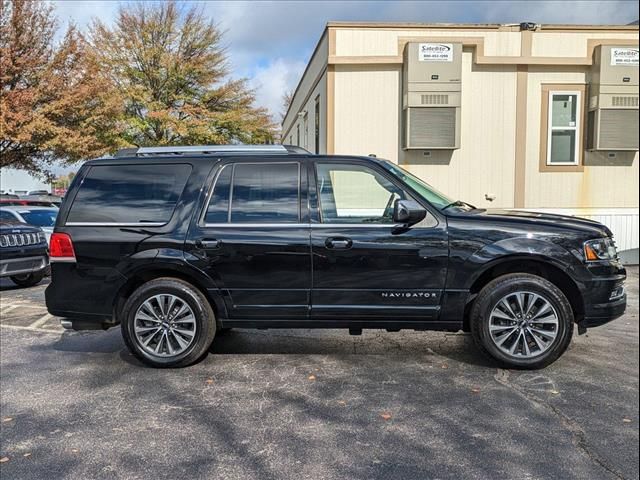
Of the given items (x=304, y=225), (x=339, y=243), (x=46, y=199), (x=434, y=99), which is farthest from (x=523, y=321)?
(x=46, y=199)

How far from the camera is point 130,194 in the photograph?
4.89 meters

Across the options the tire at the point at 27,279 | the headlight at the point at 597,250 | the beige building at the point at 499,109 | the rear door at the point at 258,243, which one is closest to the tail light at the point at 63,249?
the rear door at the point at 258,243

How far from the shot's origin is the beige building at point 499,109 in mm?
11258

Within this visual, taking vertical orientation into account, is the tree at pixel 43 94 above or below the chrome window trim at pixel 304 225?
above

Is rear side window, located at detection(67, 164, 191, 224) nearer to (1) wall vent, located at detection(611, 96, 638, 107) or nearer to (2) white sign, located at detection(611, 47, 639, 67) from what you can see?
(1) wall vent, located at detection(611, 96, 638, 107)

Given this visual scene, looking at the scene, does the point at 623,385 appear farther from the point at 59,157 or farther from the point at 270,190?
the point at 59,157

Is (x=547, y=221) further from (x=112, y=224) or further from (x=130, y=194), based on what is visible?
(x=112, y=224)

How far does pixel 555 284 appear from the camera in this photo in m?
4.77

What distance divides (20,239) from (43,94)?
9.18 metres

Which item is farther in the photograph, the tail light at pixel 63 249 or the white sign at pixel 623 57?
the white sign at pixel 623 57

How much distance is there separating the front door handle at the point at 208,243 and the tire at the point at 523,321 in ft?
7.50

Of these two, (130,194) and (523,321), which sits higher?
(130,194)

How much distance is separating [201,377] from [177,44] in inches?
874

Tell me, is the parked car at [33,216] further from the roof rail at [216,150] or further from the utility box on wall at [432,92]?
the utility box on wall at [432,92]
